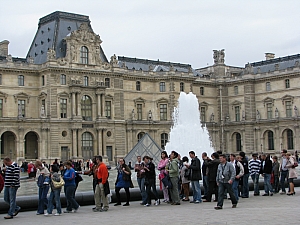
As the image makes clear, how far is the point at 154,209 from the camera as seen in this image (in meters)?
18.5

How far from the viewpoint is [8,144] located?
6062cm

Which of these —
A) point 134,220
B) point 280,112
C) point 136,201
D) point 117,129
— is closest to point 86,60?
point 117,129

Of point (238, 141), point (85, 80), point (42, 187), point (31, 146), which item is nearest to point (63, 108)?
point (85, 80)

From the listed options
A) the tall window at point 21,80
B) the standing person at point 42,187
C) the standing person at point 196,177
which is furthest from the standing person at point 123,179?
the tall window at point 21,80

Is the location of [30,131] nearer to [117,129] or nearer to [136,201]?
[117,129]

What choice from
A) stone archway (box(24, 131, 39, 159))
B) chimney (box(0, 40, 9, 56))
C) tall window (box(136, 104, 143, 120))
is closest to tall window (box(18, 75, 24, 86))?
stone archway (box(24, 131, 39, 159))

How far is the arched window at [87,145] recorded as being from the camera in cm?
6328

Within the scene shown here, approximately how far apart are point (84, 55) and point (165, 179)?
4655 centimetres

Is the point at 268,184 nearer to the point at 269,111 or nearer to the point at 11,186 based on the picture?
the point at 11,186

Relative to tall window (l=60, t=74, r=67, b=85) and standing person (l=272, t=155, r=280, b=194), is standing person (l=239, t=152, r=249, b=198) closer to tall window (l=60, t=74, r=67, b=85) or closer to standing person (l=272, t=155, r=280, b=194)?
standing person (l=272, t=155, r=280, b=194)


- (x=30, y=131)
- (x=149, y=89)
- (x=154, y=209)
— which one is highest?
(x=149, y=89)

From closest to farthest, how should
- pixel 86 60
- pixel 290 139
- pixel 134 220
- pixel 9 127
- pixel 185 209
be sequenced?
pixel 134 220 → pixel 185 209 → pixel 9 127 → pixel 86 60 → pixel 290 139

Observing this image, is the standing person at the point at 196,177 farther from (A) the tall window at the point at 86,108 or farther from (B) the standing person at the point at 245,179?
(A) the tall window at the point at 86,108

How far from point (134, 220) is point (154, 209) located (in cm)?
298
